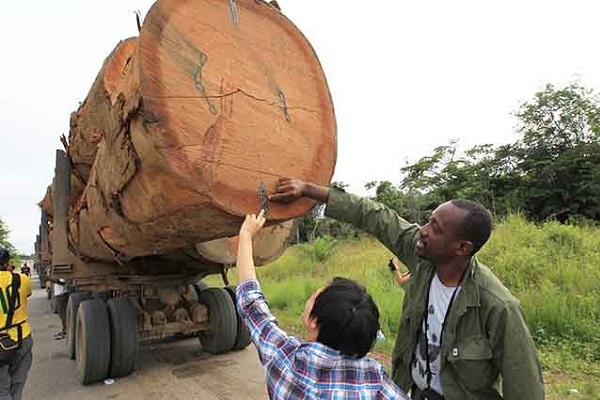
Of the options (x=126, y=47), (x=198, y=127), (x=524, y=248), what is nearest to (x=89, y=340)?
(x=126, y=47)

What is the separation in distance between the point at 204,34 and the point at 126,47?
1997mm

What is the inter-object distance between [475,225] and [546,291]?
449 centimetres

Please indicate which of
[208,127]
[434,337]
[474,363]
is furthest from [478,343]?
[208,127]

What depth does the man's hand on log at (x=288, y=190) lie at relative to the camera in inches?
77.2

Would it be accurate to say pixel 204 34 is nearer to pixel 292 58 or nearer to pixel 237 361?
pixel 292 58

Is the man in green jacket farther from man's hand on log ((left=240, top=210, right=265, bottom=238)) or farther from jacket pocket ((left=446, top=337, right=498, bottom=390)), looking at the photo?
man's hand on log ((left=240, top=210, right=265, bottom=238))

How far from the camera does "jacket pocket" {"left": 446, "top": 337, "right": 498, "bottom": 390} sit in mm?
1531

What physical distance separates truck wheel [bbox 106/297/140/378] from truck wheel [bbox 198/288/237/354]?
83 cm

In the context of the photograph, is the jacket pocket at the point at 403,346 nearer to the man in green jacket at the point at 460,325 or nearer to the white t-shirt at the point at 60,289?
the man in green jacket at the point at 460,325

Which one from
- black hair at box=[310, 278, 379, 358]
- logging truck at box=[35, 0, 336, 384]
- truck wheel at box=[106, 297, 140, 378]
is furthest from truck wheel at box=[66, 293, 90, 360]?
black hair at box=[310, 278, 379, 358]

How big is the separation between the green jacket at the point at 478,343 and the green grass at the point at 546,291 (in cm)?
237

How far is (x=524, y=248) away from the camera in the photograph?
713 cm

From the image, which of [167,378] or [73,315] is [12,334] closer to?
[167,378]

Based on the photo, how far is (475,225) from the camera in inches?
62.9
